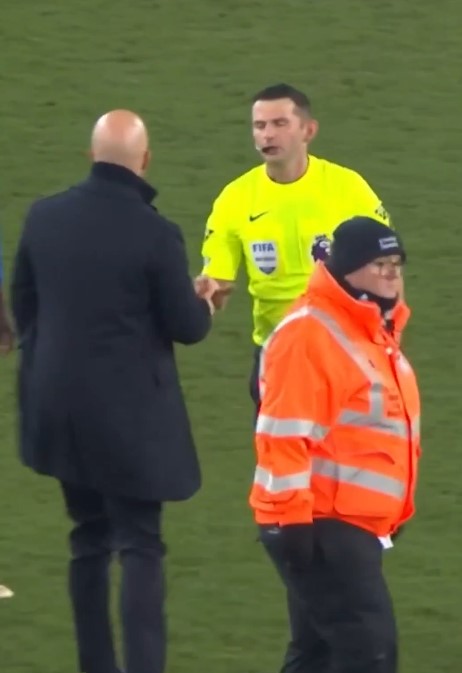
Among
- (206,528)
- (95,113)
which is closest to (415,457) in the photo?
(206,528)

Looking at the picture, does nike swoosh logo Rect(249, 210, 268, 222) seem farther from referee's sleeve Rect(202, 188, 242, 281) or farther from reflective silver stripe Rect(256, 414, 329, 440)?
reflective silver stripe Rect(256, 414, 329, 440)

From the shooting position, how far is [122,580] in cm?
645

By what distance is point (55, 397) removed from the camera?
633cm

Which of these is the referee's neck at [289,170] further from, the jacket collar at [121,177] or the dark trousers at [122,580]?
the dark trousers at [122,580]

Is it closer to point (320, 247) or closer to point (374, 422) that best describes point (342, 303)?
point (374, 422)

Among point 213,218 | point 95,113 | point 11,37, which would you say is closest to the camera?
point 213,218

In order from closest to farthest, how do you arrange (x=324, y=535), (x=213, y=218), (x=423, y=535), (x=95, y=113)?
(x=324, y=535), (x=213, y=218), (x=423, y=535), (x=95, y=113)

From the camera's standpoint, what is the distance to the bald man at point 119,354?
20.5ft

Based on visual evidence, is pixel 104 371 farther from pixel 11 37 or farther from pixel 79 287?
pixel 11 37

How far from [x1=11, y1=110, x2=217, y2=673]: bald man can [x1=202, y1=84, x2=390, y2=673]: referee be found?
1186 millimetres

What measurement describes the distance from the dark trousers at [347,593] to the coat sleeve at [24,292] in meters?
1.22

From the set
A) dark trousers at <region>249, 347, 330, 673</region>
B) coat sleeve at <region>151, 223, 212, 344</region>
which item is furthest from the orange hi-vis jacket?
dark trousers at <region>249, 347, 330, 673</region>

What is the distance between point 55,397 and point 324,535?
107 cm

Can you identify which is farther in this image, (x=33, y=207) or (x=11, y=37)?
(x=11, y=37)
